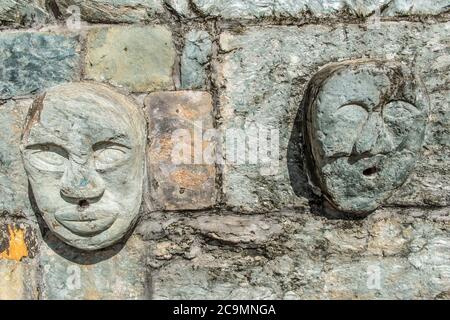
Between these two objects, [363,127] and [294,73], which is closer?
[363,127]

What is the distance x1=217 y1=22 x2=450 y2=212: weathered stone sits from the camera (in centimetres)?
133

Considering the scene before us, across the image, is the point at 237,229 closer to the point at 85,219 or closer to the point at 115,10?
the point at 85,219

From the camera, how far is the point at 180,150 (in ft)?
4.52

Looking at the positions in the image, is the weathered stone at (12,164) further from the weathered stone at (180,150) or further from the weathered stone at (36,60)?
the weathered stone at (180,150)

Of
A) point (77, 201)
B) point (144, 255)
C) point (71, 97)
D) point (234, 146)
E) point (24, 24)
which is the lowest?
point (144, 255)

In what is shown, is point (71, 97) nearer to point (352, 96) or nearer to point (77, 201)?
point (77, 201)

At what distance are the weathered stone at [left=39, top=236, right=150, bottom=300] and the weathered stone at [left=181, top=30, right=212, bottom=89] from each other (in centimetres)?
43

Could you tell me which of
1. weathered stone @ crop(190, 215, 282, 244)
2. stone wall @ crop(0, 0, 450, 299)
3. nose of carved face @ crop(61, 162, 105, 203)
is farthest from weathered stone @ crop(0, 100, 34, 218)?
weathered stone @ crop(190, 215, 282, 244)

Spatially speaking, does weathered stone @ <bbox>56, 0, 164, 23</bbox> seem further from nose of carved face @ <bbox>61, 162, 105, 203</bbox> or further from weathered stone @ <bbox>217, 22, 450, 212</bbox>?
nose of carved face @ <bbox>61, 162, 105, 203</bbox>

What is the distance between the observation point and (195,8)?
132 cm

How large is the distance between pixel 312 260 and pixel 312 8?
0.63 metres

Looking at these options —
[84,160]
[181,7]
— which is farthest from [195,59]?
[84,160]

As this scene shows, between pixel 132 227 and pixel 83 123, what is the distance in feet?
1.00
